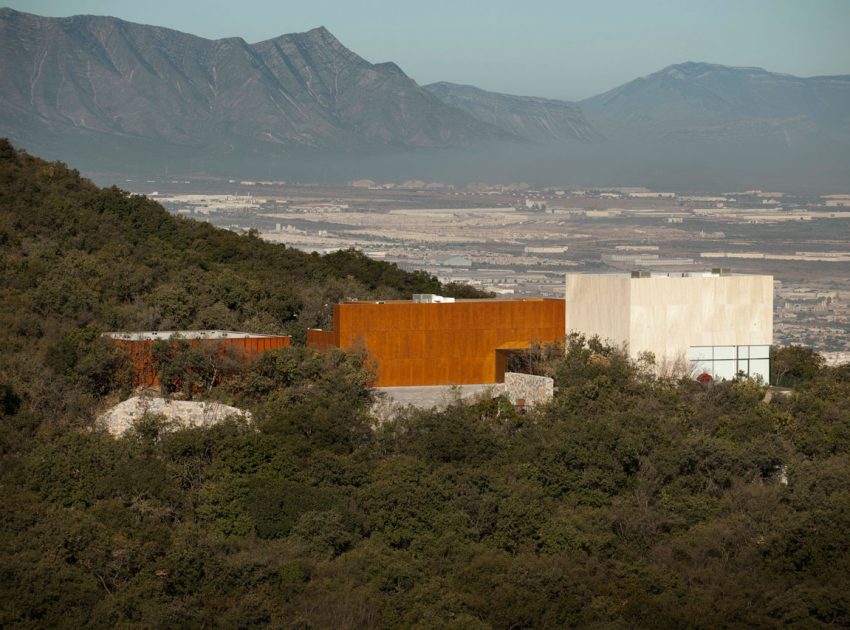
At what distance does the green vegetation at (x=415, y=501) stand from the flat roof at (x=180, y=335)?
0.95 meters

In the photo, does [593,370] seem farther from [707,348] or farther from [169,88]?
[169,88]

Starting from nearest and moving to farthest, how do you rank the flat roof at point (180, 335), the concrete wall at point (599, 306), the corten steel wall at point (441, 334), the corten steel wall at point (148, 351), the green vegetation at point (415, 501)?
the green vegetation at point (415, 501)
the corten steel wall at point (148, 351)
the concrete wall at point (599, 306)
the flat roof at point (180, 335)
the corten steel wall at point (441, 334)

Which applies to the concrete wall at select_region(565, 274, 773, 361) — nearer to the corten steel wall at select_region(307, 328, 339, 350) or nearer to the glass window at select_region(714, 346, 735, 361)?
the glass window at select_region(714, 346, 735, 361)

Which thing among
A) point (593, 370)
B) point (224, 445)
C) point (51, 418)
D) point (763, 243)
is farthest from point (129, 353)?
point (763, 243)

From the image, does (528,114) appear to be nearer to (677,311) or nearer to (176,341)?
(677,311)

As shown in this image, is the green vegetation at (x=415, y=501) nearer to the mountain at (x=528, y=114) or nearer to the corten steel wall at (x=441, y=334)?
the corten steel wall at (x=441, y=334)

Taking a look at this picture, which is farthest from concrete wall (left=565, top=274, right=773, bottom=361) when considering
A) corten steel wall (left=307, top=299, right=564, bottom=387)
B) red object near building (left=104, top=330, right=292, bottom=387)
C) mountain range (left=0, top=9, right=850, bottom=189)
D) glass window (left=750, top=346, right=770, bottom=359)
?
mountain range (left=0, top=9, right=850, bottom=189)

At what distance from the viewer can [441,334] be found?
33.1 metres

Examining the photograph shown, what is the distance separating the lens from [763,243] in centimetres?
7362

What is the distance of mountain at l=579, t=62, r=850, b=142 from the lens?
130 meters

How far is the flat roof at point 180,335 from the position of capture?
3244 cm

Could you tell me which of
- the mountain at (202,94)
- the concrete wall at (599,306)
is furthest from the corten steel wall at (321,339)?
the mountain at (202,94)

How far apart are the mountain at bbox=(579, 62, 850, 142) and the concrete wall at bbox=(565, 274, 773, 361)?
93112 millimetres

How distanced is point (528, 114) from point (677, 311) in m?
145
